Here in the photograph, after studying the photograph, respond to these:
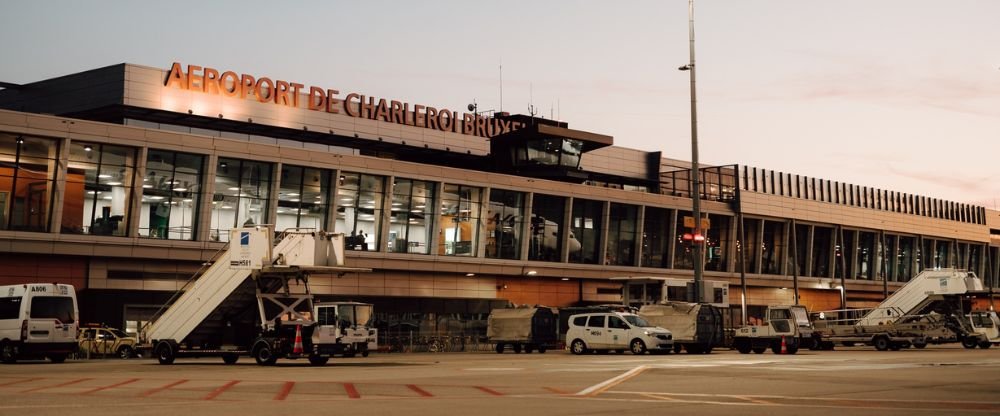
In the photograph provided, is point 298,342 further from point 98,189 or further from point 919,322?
point 919,322

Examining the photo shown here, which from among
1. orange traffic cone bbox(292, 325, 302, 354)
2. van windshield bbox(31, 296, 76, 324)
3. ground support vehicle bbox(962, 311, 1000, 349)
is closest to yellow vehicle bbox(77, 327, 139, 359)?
van windshield bbox(31, 296, 76, 324)

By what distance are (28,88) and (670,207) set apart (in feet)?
144

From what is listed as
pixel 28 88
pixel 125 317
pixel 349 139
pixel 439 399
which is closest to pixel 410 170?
pixel 349 139

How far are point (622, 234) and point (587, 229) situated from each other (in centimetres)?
359

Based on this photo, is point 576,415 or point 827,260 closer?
point 576,415

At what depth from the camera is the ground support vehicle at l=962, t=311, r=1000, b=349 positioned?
47.0m

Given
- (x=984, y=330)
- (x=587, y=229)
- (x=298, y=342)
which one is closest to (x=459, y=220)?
(x=587, y=229)

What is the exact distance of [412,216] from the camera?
58.0 metres

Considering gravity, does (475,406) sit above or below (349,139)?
below

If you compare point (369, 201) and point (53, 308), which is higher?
point (369, 201)

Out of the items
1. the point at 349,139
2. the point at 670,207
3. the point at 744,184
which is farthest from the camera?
the point at 744,184

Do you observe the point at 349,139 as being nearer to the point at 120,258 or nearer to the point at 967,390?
the point at 120,258

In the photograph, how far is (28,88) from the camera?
57375 millimetres

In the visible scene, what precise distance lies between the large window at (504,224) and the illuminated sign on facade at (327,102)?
293 inches
